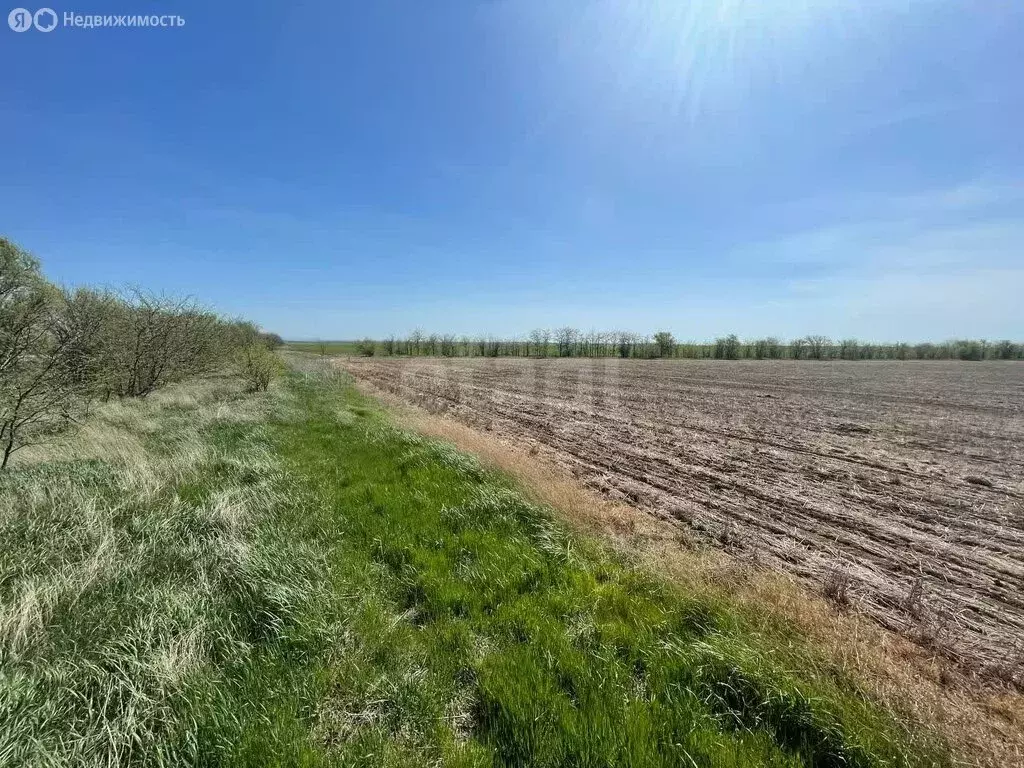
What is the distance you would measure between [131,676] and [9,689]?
580mm

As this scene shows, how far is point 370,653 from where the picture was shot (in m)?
3.35

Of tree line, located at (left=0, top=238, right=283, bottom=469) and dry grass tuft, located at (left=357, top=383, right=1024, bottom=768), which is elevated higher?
tree line, located at (left=0, top=238, right=283, bottom=469)

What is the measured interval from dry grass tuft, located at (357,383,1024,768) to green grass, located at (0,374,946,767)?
0.75ft

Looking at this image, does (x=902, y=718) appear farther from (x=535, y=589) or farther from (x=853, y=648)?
(x=535, y=589)

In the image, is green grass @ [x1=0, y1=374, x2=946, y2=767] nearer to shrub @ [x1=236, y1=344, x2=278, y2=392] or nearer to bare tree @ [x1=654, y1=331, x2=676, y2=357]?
shrub @ [x1=236, y1=344, x2=278, y2=392]

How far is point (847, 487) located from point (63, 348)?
56.7ft

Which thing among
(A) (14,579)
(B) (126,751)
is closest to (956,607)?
(B) (126,751)

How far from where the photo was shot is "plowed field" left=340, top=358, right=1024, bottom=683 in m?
5.17

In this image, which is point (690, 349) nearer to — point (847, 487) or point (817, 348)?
point (817, 348)

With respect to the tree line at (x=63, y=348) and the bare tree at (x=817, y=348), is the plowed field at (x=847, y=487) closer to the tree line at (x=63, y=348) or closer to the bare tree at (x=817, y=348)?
the tree line at (x=63, y=348)

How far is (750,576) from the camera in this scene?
16.0ft

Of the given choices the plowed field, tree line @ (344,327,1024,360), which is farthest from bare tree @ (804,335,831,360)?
the plowed field

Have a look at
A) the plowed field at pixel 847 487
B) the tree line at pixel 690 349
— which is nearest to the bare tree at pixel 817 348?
the tree line at pixel 690 349

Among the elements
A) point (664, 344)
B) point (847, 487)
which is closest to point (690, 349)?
point (664, 344)
